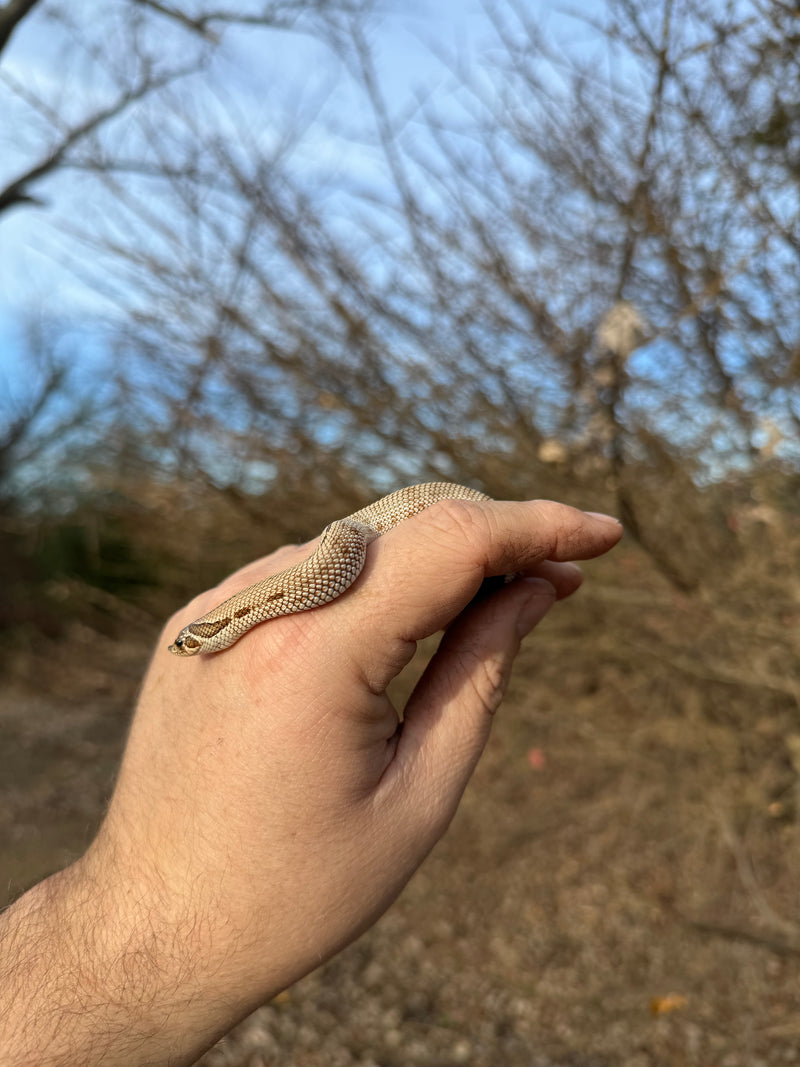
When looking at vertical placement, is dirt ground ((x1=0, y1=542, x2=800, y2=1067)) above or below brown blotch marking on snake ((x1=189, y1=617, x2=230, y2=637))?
below

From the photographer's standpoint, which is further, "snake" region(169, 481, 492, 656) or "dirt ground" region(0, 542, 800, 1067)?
"dirt ground" region(0, 542, 800, 1067)

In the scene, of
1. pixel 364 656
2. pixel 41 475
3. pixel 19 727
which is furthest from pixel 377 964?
pixel 41 475

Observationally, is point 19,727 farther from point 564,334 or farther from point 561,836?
point 564,334

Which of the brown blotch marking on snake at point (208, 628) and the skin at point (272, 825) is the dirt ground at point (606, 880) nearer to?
the skin at point (272, 825)

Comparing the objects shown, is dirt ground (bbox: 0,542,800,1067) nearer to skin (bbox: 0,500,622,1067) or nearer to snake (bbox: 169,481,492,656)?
skin (bbox: 0,500,622,1067)

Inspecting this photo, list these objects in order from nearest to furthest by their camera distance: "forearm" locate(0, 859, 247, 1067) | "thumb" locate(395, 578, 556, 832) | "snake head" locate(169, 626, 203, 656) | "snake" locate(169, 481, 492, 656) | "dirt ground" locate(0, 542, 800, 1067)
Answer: "forearm" locate(0, 859, 247, 1067), "snake" locate(169, 481, 492, 656), "thumb" locate(395, 578, 556, 832), "snake head" locate(169, 626, 203, 656), "dirt ground" locate(0, 542, 800, 1067)

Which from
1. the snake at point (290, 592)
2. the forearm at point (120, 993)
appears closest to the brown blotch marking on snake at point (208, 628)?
the snake at point (290, 592)

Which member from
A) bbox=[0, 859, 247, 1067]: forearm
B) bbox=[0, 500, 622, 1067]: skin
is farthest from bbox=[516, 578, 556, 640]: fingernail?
bbox=[0, 859, 247, 1067]: forearm

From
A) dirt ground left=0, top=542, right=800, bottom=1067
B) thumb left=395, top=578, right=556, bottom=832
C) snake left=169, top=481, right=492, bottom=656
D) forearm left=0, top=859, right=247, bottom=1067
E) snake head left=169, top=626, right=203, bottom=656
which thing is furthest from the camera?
dirt ground left=0, top=542, right=800, bottom=1067

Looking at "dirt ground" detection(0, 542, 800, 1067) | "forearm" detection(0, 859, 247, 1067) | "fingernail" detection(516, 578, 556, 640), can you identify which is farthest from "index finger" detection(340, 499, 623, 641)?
"dirt ground" detection(0, 542, 800, 1067)

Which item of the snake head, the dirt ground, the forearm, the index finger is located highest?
the snake head
